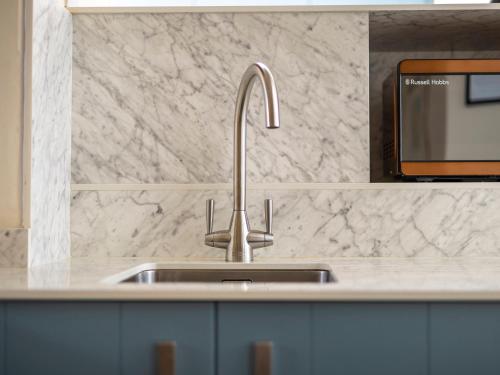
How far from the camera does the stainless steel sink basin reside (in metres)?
1.25

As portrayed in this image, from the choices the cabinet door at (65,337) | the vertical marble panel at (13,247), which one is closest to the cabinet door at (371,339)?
the cabinet door at (65,337)

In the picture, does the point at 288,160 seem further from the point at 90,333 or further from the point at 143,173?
the point at 90,333

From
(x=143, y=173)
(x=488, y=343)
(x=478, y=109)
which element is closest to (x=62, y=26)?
(x=143, y=173)

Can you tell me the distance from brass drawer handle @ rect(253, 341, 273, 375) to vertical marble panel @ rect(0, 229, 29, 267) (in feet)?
2.01

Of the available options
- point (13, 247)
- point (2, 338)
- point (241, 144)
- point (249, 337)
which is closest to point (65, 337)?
point (2, 338)

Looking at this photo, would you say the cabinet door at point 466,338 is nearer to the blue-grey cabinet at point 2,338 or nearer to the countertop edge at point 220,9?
the blue-grey cabinet at point 2,338

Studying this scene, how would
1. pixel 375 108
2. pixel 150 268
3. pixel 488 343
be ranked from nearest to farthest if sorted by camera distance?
pixel 488 343, pixel 150 268, pixel 375 108

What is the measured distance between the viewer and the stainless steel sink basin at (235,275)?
49.1 inches

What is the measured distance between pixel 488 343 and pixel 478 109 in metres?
0.71

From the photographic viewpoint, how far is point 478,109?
136cm

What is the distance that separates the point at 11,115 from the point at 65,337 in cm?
57

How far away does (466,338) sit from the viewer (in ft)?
2.79

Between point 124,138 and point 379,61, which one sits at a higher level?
point 379,61

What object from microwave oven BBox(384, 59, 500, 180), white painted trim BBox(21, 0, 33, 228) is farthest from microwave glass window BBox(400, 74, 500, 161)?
white painted trim BBox(21, 0, 33, 228)
